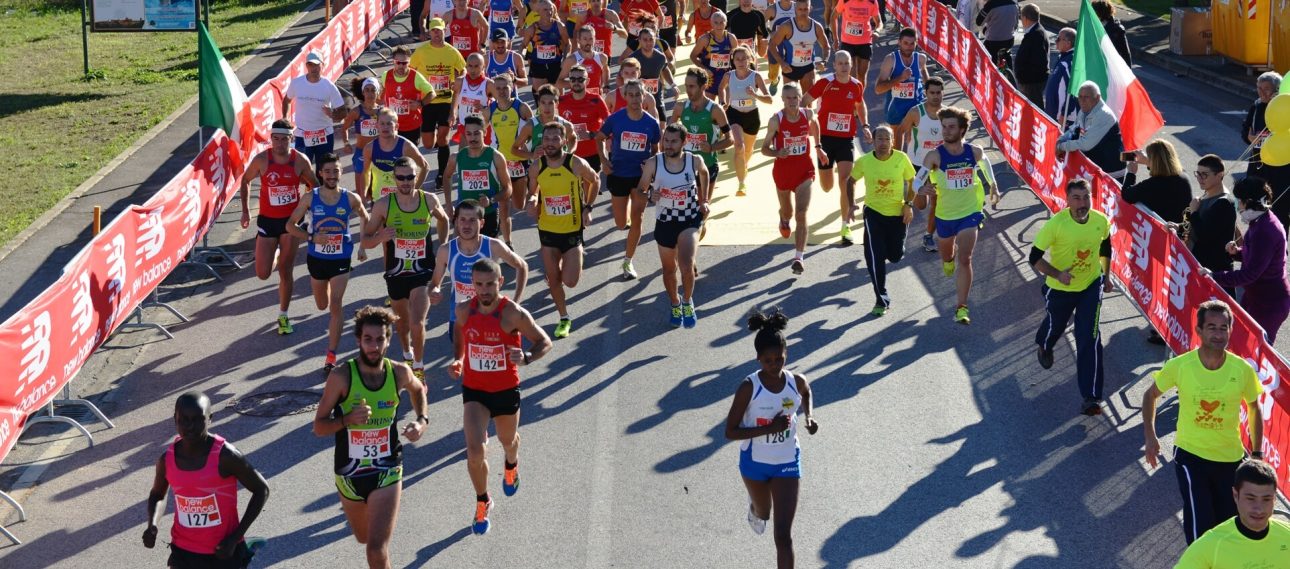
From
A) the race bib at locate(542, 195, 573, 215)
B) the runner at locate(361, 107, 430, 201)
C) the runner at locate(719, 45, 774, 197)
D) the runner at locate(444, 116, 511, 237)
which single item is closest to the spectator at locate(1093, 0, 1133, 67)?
the runner at locate(719, 45, 774, 197)

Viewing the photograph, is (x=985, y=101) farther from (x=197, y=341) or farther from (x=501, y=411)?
(x=501, y=411)

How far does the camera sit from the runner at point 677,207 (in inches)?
530

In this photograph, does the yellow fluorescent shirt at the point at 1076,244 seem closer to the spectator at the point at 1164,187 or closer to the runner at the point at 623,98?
the spectator at the point at 1164,187

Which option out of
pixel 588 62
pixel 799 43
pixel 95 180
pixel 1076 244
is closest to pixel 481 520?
pixel 1076 244

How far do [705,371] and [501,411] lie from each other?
3.11m

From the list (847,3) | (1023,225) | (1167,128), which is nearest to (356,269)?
(1023,225)

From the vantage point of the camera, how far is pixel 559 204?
13.4 metres

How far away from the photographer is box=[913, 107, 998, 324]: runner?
13.3 metres

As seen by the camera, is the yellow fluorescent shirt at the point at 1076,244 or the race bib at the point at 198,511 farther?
the yellow fluorescent shirt at the point at 1076,244

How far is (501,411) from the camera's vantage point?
9.68 metres

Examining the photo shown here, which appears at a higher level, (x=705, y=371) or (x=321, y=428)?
(x=321, y=428)

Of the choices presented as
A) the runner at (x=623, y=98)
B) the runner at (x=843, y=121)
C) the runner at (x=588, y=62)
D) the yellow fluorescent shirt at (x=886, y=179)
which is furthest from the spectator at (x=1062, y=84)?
the runner at (x=588, y=62)

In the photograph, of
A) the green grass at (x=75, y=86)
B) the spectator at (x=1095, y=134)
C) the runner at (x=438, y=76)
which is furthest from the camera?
the green grass at (x=75, y=86)

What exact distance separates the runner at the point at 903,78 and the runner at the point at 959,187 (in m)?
3.73
